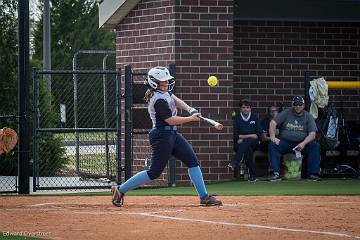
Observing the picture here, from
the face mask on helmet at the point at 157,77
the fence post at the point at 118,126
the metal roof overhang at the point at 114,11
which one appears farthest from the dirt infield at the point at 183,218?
the metal roof overhang at the point at 114,11

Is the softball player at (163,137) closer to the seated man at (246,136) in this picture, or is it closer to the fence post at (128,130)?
the fence post at (128,130)

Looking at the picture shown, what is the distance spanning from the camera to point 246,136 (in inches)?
796

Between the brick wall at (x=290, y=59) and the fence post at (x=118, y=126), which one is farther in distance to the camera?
the brick wall at (x=290, y=59)

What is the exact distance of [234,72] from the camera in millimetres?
22047

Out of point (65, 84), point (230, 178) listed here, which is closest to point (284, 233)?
point (230, 178)

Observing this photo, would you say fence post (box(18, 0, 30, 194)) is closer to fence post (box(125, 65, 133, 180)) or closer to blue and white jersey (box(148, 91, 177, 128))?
fence post (box(125, 65, 133, 180))

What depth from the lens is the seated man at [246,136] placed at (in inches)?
Answer: 794

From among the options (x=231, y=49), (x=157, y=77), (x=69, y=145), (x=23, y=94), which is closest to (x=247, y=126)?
(x=231, y=49)

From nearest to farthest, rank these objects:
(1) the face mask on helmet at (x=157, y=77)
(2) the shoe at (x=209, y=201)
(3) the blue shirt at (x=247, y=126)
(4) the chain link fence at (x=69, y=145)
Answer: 1. (1) the face mask on helmet at (x=157, y=77)
2. (2) the shoe at (x=209, y=201)
3. (4) the chain link fence at (x=69, y=145)
4. (3) the blue shirt at (x=247, y=126)

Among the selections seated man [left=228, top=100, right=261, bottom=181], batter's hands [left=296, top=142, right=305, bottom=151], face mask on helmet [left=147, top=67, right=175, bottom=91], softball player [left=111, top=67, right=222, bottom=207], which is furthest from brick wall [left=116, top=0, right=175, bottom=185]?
face mask on helmet [left=147, top=67, right=175, bottom=91]

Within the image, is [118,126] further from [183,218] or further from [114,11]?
[183,218]

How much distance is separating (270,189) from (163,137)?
414cm

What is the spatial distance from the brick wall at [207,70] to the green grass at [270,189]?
60 centimetres

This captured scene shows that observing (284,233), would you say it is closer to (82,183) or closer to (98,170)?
(82,183)
